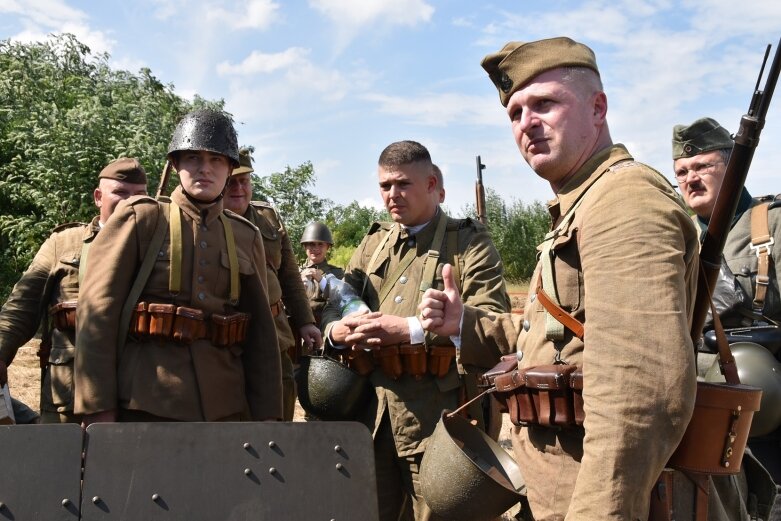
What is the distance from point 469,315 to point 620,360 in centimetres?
117

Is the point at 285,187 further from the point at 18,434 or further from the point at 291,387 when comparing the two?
the point at 18,434

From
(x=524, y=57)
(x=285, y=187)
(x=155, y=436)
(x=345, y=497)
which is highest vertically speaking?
(x=285, y=187)

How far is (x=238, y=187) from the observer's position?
5.91 m

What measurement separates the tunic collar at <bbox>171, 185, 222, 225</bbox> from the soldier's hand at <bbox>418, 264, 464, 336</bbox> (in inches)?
55.1

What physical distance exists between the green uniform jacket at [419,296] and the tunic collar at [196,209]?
873 millimetres

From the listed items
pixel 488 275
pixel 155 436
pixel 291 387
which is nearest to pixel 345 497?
pixel 155 436

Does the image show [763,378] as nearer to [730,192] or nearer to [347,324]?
[730,192]

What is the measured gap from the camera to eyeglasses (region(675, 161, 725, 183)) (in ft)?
14.6

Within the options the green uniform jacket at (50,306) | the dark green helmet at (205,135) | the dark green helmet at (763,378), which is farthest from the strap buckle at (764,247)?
the green uniform jacket at (50,306)

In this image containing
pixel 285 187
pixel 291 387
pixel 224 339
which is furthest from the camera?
pixel 285 187

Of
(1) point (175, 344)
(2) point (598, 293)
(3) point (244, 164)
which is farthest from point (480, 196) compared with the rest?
(2) point (598, 293)

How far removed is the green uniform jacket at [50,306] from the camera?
4703 mm

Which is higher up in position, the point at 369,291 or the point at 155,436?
the point at 369,291

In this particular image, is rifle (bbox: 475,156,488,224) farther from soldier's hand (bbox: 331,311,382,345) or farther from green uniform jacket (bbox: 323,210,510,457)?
soldier's hand (bbox: 331,311,382,345)
